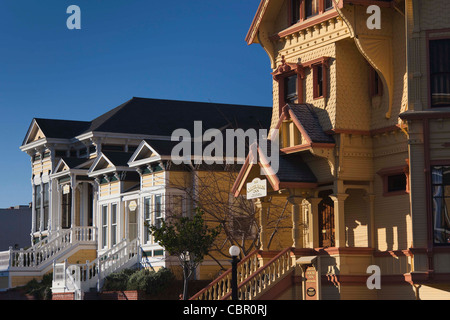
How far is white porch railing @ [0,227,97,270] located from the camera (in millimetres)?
44875

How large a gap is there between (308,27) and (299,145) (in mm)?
4363

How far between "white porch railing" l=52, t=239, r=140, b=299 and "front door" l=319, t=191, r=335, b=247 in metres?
13.0

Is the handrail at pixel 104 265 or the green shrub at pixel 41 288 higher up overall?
the handrail at pixel 104 265

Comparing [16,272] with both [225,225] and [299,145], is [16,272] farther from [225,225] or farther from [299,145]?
[299,145]

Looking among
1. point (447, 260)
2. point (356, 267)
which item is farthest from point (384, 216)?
point (447, 260)

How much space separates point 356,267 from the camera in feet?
92.1

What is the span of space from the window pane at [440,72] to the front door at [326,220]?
20.0 ft

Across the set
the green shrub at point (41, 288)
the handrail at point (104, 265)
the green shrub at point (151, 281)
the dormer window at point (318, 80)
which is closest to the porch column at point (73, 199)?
the green shrub at point (41, 288)

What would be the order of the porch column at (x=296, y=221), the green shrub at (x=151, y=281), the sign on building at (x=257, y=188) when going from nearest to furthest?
the porch column at (x=296, y=221) < the sign on building at (x=257, y=188) < the green shrub at (x=151, y=281)

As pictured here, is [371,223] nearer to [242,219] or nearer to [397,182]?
[397,182]

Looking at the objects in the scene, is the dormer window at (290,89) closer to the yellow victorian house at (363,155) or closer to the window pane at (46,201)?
the yellow victorian house at (363,155)

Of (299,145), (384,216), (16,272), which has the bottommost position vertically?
(16,272)

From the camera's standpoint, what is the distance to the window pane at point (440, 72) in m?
25.4

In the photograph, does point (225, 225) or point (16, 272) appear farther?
point (16, 272)
